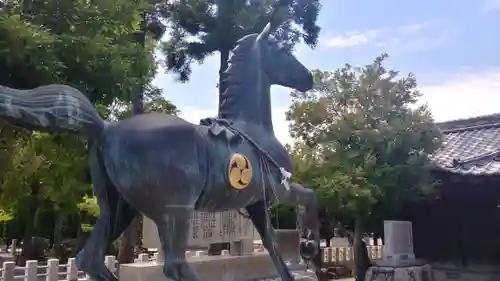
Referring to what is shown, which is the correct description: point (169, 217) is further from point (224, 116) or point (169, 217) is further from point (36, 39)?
point (36, 39)

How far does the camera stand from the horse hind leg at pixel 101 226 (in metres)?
3.55

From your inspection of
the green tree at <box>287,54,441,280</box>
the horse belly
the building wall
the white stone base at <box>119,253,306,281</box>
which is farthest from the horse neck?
the building wall

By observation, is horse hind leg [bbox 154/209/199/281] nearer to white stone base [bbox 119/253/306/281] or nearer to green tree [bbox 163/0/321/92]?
white stone base [bbox 119/253/306/281]

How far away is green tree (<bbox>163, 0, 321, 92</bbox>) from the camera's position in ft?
35.6

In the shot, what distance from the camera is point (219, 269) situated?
7273 millimetres

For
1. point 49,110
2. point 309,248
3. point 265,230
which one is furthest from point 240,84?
point 49,110

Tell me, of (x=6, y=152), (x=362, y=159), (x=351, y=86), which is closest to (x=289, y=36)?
(x=351, y=86)

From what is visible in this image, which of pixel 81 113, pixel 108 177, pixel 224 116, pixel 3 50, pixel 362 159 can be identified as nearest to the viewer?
pixel 81 113

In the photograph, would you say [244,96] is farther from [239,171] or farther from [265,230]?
[265,230]

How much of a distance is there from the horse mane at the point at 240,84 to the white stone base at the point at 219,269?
8.35ft

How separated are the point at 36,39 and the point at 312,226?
3.28 metres

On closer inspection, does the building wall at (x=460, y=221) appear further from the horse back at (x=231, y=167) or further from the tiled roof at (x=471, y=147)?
the horse back at (x=231, y=167)

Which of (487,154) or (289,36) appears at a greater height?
(289,36)

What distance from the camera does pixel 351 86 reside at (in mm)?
11070
